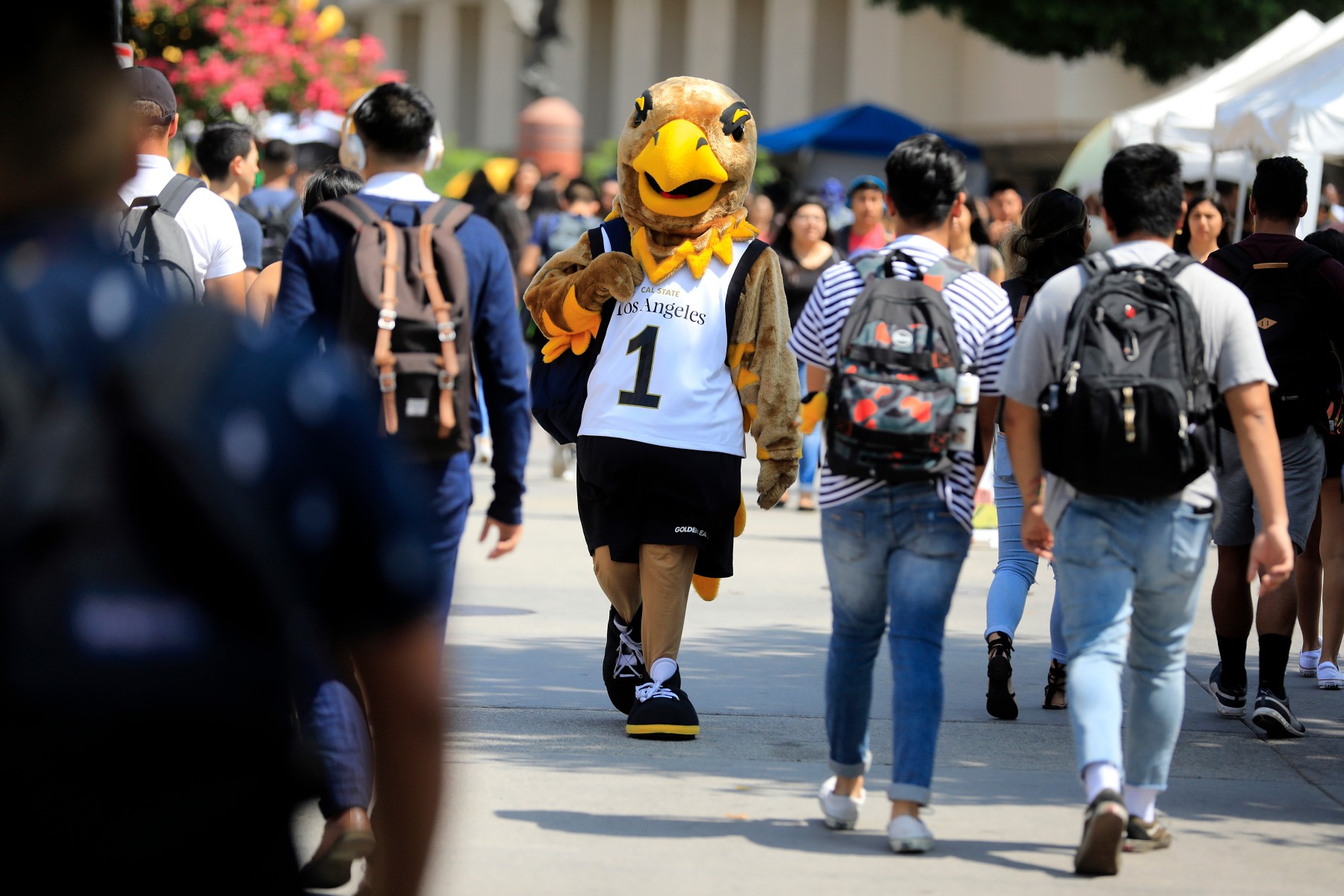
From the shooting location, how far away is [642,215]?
5.97 m

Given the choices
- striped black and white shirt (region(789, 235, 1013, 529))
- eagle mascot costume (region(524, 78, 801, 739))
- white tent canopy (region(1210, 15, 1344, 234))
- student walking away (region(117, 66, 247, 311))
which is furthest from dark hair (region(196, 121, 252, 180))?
white tent canopy (region(1210, 15, 1344, 234))

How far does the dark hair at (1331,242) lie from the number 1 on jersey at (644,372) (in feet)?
8.31

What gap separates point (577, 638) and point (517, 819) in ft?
9.15

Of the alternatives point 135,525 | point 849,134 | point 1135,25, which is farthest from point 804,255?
point 849,134

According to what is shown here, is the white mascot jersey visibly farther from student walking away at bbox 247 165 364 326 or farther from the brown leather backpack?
the brown leather backpack

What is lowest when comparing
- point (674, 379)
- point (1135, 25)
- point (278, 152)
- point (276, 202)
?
point (674, 379)

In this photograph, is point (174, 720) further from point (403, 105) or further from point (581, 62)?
point (581, 62)

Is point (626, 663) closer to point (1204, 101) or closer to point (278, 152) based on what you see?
point (278, 152)

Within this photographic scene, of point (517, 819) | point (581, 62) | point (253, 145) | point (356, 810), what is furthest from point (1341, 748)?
point (581, 62)

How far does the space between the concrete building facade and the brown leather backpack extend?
91.1ft

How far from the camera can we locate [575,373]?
240 inches

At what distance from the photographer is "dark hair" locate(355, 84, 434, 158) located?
15.2 ft

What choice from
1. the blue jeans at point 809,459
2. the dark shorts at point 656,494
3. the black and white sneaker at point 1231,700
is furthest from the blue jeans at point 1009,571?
the blue jeans at point 809,459

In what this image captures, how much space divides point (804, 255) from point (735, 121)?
19.3 feet
